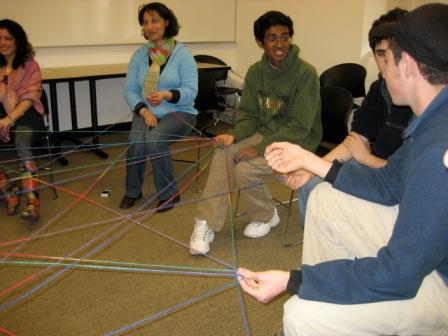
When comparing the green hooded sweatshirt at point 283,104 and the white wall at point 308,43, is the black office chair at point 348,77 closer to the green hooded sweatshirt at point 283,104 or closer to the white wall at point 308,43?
the white wall at point 308,43

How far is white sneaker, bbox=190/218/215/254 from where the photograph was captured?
2.47 m

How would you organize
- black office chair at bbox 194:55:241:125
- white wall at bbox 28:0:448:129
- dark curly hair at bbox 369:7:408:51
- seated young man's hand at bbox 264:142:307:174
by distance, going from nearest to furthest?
1. seated young man's hand at bbox 264:142:307:174
2. dark curly hair at bbox 369:7:408:51
3. white wall at bbox 28:0:448:129
4. black office chair at bbox 194:55:241:125

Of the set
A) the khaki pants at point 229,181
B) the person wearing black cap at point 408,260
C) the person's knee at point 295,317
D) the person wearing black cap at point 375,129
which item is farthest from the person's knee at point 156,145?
the person's knee at point 295,317

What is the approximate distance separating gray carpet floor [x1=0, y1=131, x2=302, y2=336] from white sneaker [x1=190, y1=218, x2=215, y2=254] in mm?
50

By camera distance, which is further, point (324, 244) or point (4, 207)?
point (4, 207)

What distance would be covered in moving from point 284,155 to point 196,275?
94cm

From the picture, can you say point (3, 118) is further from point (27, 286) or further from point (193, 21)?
point (193, 21)

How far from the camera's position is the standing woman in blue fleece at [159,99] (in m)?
3.07

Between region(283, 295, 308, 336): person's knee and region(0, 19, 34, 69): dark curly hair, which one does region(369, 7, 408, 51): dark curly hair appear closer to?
region(283, 295, 308, 336): person's knee

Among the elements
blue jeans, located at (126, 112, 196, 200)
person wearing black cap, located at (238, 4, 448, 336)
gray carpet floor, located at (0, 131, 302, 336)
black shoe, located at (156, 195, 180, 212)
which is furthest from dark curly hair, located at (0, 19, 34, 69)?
person wearing black cap, located at (238, 4, 448, 336)

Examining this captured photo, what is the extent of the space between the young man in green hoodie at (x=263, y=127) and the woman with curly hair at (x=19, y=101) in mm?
1250

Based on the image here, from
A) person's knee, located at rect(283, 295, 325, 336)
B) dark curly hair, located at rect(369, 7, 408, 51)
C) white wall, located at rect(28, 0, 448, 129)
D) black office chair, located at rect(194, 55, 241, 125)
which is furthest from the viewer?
black office chair, located at rect(194, 55, 241, 125)

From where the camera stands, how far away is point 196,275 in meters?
2.30

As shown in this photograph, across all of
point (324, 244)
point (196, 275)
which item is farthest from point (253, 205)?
point (324, 244)
